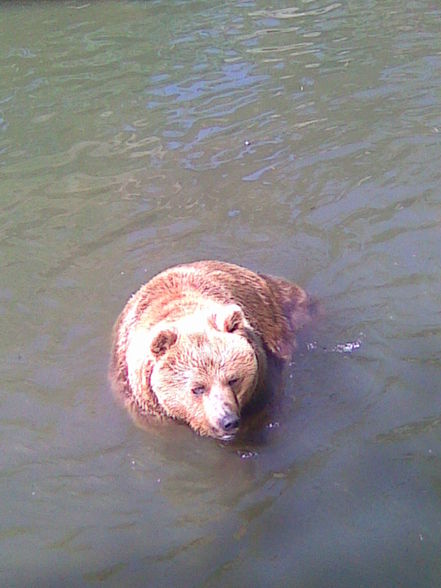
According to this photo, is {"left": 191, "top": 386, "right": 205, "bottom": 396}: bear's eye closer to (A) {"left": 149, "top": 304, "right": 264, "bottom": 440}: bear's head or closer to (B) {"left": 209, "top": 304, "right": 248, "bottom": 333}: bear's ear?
(A) {"left": 149, "top": 304, "right": 264, "bottom": 440}: bear's head

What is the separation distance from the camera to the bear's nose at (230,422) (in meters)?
5.34

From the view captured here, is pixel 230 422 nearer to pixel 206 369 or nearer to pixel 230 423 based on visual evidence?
pixel 230 423

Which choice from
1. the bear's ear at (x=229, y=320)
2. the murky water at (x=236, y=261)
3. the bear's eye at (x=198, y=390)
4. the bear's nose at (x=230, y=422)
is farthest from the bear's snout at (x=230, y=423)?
the bear's ear at (x=229, y=320)

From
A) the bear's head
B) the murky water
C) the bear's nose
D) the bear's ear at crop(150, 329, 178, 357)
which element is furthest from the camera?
the bear's ear at crop(150, 329, 178, 357)

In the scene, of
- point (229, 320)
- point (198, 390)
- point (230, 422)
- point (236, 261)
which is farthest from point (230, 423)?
point (236, 261)

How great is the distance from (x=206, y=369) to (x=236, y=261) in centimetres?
285

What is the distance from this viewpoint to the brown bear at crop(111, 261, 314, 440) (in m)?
5.58

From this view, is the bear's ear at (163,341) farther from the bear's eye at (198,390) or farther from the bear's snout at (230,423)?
the bear's snout at (230,423)

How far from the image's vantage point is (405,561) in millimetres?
4637

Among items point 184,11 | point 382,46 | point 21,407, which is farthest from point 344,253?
point 184,11

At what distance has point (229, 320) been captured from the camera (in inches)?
225

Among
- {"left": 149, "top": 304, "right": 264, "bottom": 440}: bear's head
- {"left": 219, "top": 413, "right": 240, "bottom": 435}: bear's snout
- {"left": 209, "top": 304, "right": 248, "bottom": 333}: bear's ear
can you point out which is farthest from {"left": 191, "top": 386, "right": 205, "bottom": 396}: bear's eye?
{"left": 209, "top": 304, "right": 248, "bottom": 333}: bear's ear

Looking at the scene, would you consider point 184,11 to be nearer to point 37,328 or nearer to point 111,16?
point 111,16

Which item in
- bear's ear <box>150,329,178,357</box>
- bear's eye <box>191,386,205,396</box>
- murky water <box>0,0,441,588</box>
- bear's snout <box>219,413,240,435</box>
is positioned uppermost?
bear's ear <box>150,329,178,357</box>
